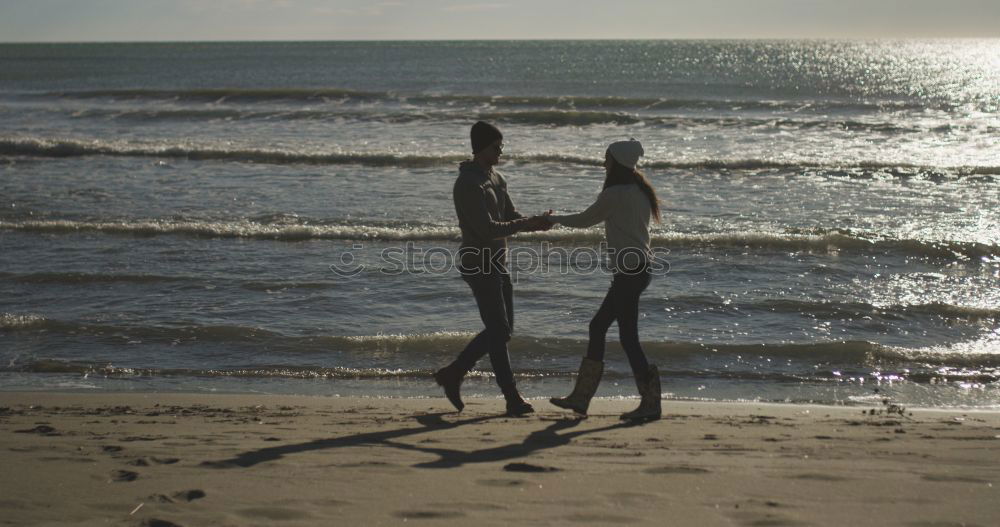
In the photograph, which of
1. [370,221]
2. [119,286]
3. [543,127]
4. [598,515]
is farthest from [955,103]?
[598,515]

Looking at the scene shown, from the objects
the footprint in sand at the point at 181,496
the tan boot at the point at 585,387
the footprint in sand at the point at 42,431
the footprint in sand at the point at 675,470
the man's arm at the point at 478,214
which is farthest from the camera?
the tan boot at the point at 585,387

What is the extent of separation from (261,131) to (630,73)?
34.9m

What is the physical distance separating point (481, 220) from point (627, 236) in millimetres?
840

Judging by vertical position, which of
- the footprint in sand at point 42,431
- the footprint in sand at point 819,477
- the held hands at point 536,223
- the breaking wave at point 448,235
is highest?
the held hands at point 536,223

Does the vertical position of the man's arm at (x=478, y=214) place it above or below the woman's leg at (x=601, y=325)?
above

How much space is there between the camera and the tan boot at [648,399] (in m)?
5.75

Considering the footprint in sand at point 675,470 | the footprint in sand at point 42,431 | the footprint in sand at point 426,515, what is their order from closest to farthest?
the footprint in sand at point 426,515 → the footprint in sand at point 675,470 → the footprint in sand at point 42,431

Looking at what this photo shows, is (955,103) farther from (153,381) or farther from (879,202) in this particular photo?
(153,381)

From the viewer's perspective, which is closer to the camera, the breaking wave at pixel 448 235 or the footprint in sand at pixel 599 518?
the footprint in sand at pixel 599 518

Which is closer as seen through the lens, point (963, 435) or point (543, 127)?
point (963, 435)

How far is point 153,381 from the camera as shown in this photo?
281 inches

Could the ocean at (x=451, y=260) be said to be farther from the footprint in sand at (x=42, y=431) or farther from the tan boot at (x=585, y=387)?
the footprint in sand at (x=42, y=431)

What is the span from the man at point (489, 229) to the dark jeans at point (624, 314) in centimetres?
52

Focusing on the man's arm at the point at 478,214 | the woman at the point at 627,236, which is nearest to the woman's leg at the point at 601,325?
the woman at the point at 627,236
